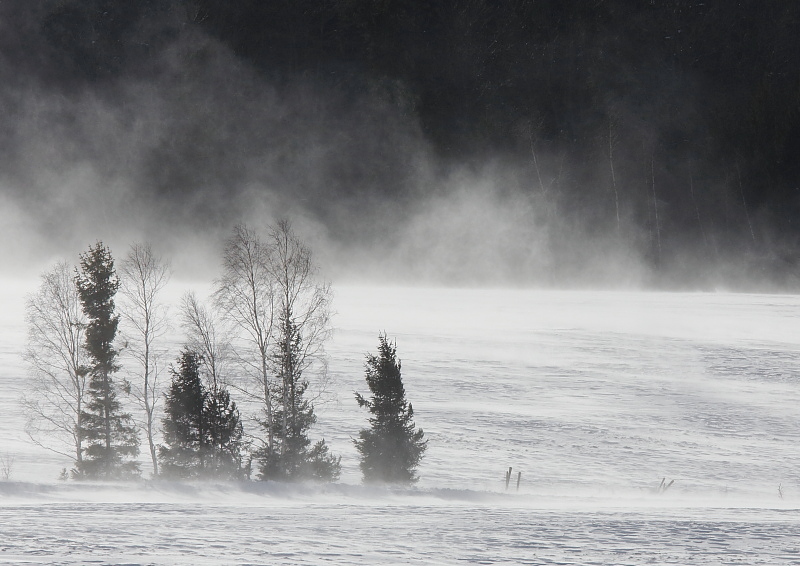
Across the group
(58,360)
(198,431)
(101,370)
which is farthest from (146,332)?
(198,431)

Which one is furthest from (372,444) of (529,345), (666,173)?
(666,173)

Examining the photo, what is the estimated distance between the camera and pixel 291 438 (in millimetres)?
14805

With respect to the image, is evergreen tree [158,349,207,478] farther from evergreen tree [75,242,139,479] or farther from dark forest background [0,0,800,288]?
dark forest background [0,0,800,288]

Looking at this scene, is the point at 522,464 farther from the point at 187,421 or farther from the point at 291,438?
the point at 187,421

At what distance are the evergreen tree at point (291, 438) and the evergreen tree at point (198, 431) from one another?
0.63m

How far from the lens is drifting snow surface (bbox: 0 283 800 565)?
6.46 metres

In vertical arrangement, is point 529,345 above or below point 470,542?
above

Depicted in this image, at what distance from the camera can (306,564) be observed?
18.9 feet

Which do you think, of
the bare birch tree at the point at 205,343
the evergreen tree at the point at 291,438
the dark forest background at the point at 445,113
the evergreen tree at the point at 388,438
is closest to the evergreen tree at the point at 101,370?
the bare birch tree at the point at 205,343

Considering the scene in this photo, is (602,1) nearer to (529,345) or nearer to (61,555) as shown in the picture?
(529,345)

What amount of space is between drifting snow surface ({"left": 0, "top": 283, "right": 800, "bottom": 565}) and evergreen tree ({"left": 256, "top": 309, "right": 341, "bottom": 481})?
42.8 inches

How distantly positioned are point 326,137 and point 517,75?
76.5 feet

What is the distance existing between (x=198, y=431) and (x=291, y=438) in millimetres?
1647

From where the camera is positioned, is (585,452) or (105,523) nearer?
(105,523)
